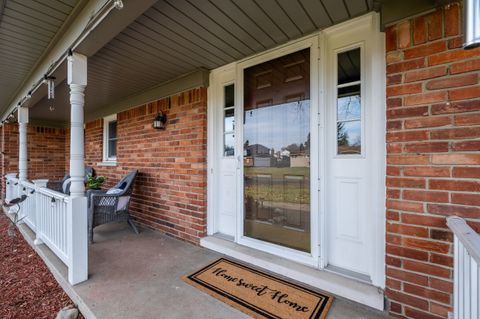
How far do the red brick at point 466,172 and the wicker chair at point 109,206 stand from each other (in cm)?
355

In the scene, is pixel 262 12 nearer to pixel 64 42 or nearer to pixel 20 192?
pixel 64 42

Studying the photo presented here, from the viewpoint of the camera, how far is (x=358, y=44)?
1.98m

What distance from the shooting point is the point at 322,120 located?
2.12 metres

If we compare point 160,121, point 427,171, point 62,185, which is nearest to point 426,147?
point 427,171

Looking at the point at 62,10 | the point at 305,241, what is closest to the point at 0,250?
the point at 62,10

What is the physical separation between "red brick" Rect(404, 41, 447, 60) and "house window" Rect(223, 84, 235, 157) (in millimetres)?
1773

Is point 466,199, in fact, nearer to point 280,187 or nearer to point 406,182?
point 406,182

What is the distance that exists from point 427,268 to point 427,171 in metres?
0.63

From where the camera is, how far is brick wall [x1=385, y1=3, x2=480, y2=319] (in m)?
1.40

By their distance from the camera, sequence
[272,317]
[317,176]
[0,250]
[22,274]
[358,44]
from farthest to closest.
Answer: [0,250], [22,274], [317,176], [358,44], [272,317]

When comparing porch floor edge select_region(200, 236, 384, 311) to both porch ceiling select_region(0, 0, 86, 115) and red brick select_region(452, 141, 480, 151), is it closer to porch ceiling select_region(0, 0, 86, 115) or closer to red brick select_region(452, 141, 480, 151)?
red brick select_region(452, 141, 480, 151)

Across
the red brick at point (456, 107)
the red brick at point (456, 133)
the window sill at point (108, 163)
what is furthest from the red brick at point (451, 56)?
the window sill at point (108, 163)

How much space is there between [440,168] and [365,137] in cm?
55

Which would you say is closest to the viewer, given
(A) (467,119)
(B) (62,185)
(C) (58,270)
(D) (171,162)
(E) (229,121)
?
(A) (467,119)
